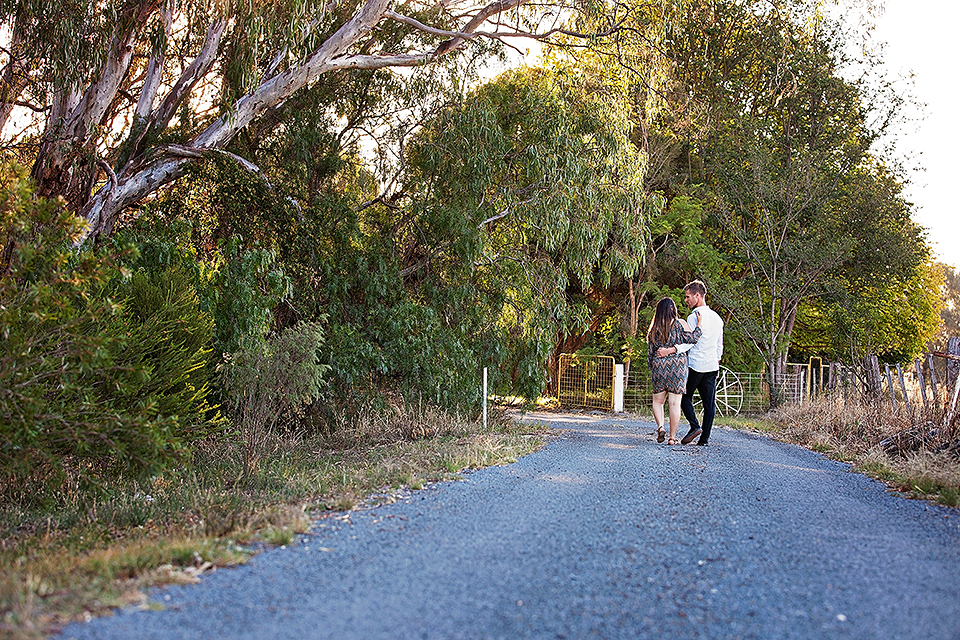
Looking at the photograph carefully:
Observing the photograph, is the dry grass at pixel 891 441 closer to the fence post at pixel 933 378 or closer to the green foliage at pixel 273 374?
the fence post at pixel 933 378

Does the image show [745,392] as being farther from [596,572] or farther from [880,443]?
[596,572]

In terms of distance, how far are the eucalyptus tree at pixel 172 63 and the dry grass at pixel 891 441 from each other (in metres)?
6.65

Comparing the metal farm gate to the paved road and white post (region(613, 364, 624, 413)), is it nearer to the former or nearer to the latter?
white post (region(613, 364, 624, 413))

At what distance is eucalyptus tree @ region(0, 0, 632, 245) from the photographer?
359 inches

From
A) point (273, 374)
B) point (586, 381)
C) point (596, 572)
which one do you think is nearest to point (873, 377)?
point (273, 374)

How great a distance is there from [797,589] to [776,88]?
69.7 ft

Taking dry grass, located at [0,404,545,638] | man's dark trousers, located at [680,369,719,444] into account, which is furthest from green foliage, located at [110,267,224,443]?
man's dark trousers, located at [680,369,719,444]

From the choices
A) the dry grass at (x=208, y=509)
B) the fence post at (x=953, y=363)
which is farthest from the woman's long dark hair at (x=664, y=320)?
the fence post at (x=953, y=363)

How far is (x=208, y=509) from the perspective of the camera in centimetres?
524

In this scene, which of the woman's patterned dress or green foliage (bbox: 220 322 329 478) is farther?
the woman's patterned dress

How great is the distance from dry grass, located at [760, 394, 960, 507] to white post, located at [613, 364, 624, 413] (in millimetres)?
7337

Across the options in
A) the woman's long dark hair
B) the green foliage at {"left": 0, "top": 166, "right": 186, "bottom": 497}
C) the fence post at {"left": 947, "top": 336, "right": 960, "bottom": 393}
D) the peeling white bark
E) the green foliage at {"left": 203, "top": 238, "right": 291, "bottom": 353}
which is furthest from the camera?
the peeling white bark

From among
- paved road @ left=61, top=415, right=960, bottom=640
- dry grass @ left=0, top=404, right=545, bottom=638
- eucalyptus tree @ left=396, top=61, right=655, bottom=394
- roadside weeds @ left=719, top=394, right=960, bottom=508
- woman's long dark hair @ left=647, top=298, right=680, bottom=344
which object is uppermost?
eucalyptus tree @ left=396, top=61, right=655, bottom=394

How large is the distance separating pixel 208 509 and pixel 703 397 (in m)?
5.67
